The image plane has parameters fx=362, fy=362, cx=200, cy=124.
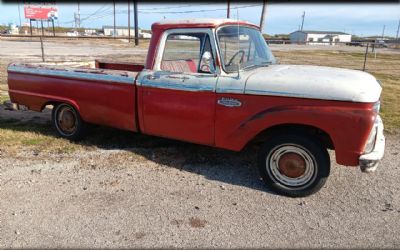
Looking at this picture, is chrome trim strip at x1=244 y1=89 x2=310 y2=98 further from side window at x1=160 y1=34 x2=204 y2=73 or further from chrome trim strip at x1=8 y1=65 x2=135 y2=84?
chrome trim strip at x1=8 y1=65 x2=135 y2=84

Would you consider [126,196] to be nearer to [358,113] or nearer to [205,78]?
[205,78]

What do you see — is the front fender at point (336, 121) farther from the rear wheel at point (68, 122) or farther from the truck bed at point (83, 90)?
the rear wheel at point (68, 122)

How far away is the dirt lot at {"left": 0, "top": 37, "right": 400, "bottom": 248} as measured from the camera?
317 centimetres

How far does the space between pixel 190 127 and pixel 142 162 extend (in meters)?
0.91

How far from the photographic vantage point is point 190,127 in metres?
4.36

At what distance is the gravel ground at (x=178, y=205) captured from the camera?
316 cm

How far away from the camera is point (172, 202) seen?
3.78m

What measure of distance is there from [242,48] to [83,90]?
2356mm

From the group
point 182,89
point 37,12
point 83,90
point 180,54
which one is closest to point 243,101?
point 182,89

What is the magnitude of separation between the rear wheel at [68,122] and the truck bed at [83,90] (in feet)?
0.55

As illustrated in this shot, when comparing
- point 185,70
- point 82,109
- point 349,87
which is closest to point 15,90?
point 82,109

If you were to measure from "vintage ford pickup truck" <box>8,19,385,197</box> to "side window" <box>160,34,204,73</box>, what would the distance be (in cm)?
1

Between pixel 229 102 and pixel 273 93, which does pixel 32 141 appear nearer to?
pixel 229 102

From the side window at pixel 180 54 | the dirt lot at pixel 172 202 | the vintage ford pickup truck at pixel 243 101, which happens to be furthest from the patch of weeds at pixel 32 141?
the side window at pixel 180 54
